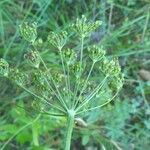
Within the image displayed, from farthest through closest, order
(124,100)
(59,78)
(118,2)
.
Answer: (118,2) < (124,100) < (59,78)

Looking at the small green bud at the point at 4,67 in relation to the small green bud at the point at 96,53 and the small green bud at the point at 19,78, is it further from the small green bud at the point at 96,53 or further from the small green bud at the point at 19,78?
the small green bud at the point at 96,53

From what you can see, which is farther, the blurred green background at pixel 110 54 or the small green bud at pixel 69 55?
the blurred green background at pixel 110 54

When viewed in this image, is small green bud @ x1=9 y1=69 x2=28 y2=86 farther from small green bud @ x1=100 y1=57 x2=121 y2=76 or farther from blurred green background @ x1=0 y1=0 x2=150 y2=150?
blurred green background @ x1=0 y1=0 x2=150 y2=150

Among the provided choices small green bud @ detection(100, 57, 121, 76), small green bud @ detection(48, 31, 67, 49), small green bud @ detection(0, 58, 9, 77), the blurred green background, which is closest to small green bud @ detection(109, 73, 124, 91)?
small green bud @ detection(100, 57, 121, 76)

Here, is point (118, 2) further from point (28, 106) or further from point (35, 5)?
point (28, 106)

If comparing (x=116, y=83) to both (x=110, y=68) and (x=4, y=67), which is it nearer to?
(x=110, y=68)

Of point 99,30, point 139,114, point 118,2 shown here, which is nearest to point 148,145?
point 139,114

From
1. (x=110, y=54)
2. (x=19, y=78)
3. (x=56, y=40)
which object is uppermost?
(x=110, y=54)

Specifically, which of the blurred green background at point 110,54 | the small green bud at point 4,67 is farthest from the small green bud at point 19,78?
the blurred green background at point 110,54

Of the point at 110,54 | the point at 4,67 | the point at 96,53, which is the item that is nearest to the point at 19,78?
the point at 4,67
